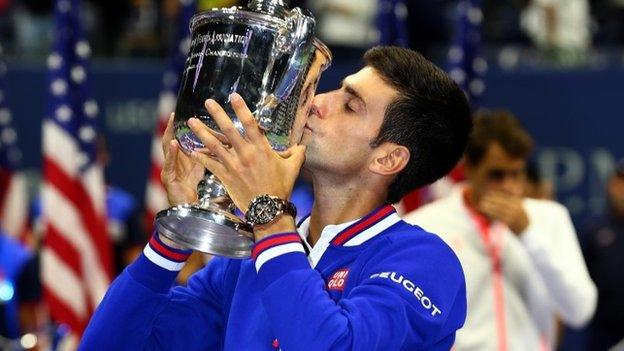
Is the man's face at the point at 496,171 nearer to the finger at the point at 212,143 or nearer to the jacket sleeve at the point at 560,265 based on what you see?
the jacket sleeve at the point at 560,265

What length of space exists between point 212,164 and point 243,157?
0.34 feet

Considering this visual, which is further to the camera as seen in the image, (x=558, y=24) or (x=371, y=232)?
(x=558, y=24)

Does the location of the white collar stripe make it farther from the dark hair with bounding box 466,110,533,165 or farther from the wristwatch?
the dark hair with bounding box 466,110,533,165

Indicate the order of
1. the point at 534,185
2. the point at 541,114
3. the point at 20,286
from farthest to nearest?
1. the point at 541,114
2. the point at 534,185
3. the point at 20,286

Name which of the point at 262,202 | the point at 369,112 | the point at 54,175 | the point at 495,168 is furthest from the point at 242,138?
the point at 54,175

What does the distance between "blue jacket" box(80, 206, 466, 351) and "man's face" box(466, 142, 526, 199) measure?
6.98ft

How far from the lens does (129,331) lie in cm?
312

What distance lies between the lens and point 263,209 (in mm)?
2773

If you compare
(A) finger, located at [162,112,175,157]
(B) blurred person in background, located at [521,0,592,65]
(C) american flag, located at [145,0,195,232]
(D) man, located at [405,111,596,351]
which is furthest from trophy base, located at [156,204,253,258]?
(B) blurred person in background, located at [521,0,592,65]

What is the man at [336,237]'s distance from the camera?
277 centimetres

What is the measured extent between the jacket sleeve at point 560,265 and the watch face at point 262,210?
2414 mm

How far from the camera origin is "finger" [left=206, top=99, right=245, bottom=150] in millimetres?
2738

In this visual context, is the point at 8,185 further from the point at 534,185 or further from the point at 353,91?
the point at 353,91

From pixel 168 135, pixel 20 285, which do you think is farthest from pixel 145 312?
pixel 20 285
